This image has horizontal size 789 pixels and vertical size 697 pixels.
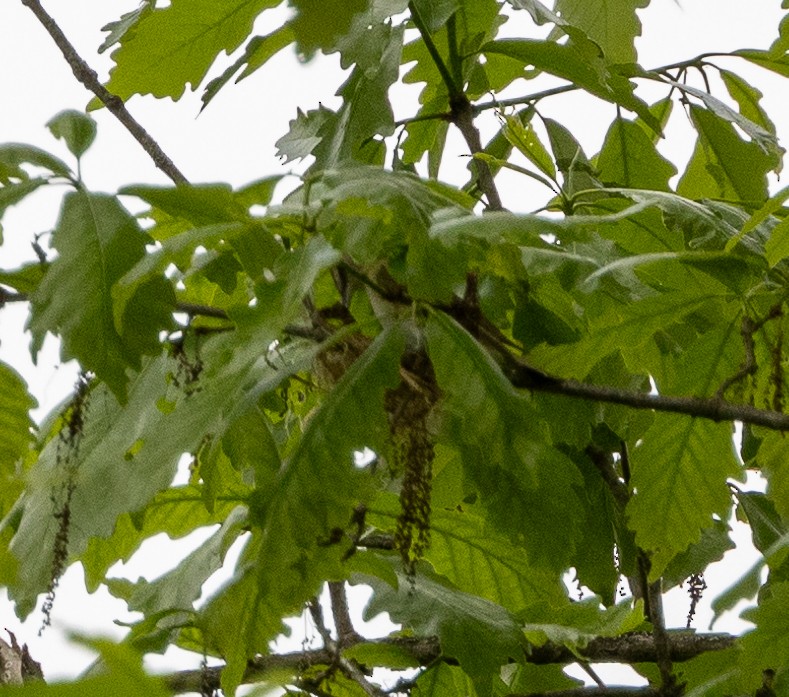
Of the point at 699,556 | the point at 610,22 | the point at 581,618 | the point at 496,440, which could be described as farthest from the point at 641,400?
the point at 610,22

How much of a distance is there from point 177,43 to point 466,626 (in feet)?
1.55

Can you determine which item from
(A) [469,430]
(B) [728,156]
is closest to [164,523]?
(A) [469,430]

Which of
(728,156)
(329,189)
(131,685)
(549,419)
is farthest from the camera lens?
(728,156)

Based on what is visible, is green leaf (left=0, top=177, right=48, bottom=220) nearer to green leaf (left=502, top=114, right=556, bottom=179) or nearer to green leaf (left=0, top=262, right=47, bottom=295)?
green leaf (left=0, top=262, right=47, bottom=295)

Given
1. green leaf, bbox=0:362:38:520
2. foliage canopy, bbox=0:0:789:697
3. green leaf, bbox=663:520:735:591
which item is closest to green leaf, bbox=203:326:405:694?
foliage canopy, bbox=0:0:789:697

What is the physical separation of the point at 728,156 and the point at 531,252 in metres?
0.51

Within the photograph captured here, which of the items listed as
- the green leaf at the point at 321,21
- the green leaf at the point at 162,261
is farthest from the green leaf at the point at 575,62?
the green leaf at the point at 321,21

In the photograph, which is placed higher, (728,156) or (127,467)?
(728,156)

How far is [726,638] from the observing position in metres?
A: 0.92

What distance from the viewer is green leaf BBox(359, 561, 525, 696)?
2.50ft

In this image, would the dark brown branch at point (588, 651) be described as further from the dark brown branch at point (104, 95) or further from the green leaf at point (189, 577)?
the dark brown branch at point (104, 95)

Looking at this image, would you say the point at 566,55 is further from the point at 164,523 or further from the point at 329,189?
the point at 164,523

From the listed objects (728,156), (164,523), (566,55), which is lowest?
(164,523)

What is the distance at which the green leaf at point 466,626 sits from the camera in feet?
2.50
